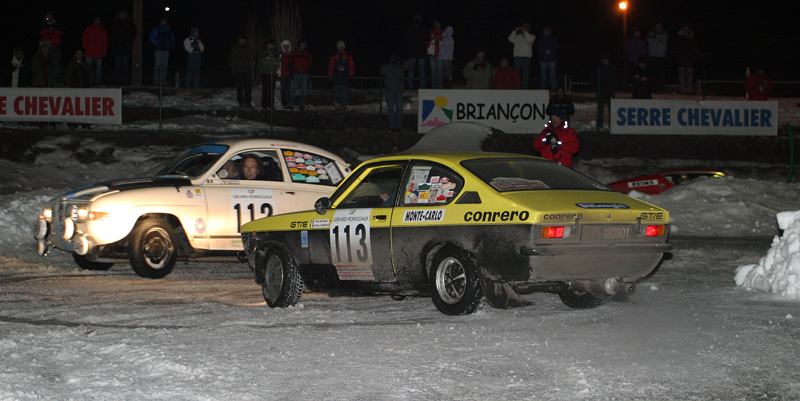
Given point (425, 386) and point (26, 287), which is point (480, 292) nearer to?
point (425, 386)

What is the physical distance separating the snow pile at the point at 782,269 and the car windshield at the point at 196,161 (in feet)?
21.4

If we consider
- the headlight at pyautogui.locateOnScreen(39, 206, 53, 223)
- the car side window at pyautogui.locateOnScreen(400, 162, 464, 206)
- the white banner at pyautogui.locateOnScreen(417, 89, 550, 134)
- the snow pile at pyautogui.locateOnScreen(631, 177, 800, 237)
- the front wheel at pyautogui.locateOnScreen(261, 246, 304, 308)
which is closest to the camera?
the car side window at pyautogui.locateOnScreen(400, 162, 464, 206)

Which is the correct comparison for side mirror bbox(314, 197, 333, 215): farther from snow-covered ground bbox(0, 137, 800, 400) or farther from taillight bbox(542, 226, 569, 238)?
taillight bbox(542, 226, 569, 238)

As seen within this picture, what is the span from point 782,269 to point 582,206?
9.13 ft

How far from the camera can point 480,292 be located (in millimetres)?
7105

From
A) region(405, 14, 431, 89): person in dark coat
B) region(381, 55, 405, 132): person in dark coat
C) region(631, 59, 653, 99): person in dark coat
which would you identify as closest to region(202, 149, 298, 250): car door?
region(381, 55, 405, 132): person in dark coat

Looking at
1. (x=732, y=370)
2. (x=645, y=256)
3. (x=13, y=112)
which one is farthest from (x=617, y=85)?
(x=732, y=370)

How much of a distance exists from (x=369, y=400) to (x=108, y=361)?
6.44ft

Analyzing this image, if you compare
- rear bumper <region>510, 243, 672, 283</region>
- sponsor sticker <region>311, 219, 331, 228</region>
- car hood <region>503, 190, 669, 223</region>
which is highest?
car hood <region>503, 190, 669, 223</region>

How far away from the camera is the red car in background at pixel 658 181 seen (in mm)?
20672

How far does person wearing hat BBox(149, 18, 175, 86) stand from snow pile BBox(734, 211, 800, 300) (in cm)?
1767

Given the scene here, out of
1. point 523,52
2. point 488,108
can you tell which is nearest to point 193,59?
point 488,108

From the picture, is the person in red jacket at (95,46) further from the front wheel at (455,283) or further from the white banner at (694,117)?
the front wheel at (455,283)

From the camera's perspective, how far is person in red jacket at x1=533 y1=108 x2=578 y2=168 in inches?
486
